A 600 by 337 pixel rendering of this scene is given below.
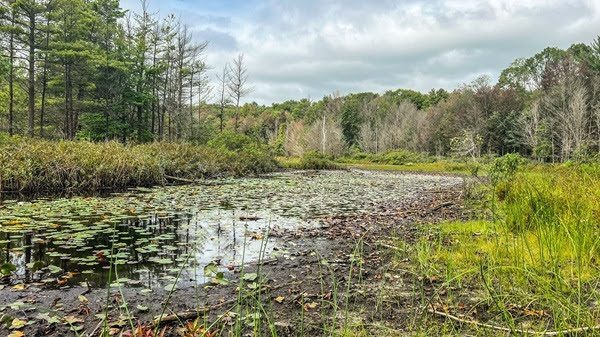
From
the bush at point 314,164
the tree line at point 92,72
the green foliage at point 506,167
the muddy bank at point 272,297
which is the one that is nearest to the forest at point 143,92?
the tree line at point 92,72

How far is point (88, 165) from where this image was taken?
1108cm

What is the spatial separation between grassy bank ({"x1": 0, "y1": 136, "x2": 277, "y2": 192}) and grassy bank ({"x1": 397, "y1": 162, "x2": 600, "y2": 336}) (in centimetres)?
1039

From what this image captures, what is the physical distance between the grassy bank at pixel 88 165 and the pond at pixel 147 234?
1.90 metres

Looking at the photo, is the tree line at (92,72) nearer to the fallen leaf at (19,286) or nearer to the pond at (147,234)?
the pond at (147,234)

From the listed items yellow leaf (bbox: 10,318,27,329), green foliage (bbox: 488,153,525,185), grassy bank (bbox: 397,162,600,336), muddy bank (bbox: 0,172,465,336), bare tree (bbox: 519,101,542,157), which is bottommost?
muddy bank (bbox: 0,172,465,336)

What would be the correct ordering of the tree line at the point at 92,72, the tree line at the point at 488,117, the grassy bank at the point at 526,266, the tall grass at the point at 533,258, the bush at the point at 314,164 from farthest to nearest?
1. the tree line at the point at 488,117
2. the bush at the point at 314,164
3. the tree line at the point at 92,72
4. the tall grass at the point at 533,258
5. the grassy bank at the point at 526,266

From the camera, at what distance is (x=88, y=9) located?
27812mm

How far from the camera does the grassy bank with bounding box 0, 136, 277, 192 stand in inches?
391

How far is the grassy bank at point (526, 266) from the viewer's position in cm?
233

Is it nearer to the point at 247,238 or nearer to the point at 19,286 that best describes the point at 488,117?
the point at 247,238

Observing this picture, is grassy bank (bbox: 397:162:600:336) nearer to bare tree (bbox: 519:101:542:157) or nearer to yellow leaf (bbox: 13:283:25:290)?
yellow leaf (bbox: 13:283:25:290)

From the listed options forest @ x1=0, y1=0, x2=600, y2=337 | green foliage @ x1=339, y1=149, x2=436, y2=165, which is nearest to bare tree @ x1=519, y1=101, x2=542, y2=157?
green foliage @ x1=339, y1=149, x2=436, y2=165

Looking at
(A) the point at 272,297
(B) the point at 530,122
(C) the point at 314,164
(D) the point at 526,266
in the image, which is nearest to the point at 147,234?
(A) the point at 272,297

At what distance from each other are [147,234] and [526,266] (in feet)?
17.1
